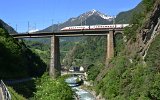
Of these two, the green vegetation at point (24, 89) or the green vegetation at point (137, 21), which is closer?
the green vegetation at point (24, 89)

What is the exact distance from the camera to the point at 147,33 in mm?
80875

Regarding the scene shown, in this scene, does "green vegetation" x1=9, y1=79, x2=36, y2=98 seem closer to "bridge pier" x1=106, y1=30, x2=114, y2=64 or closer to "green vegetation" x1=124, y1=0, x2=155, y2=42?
"green vegetation" x1=124, y1=0, x2=155, y2=42

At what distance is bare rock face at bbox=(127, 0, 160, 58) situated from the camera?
75463 mm

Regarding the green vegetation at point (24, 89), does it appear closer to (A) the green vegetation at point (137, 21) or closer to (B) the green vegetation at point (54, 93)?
(B) the green vegetation at point (54, 93)

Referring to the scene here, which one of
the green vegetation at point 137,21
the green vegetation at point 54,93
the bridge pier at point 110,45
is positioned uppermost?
the green vegetation at point 137,21

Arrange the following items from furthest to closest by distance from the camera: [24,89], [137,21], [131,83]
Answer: [137,21] → [24,89] → [131,83]

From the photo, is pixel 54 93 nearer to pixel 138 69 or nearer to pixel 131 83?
pixel 131 83

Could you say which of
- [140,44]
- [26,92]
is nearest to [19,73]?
[26,92]

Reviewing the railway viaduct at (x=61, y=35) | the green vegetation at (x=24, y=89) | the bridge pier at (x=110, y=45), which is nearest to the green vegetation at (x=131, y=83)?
the green vegetation at (x=24, y=89)

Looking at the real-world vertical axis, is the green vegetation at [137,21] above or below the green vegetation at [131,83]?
above

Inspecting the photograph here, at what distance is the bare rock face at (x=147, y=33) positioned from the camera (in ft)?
248

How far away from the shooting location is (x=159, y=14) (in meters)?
76.4

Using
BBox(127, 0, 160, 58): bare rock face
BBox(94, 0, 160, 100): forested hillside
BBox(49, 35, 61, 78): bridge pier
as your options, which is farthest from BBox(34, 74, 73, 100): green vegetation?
BBox(49, 35, 61, 78): bridge pier

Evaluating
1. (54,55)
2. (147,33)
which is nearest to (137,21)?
(147,33)
